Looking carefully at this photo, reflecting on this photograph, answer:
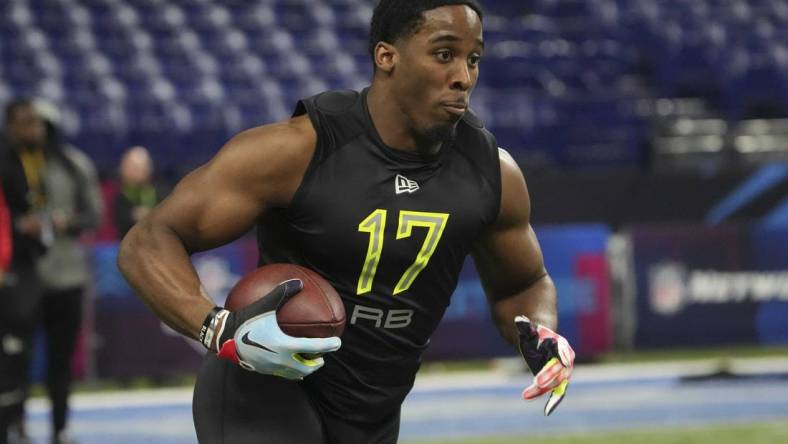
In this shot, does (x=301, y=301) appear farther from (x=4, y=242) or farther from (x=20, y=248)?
(x=20, y=248)

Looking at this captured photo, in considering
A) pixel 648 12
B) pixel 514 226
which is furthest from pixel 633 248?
pixel 514 226

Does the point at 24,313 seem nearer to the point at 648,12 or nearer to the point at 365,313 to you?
the point at 365,313

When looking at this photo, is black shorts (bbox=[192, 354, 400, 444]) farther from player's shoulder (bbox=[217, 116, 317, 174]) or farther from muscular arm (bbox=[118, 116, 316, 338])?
player's shoulder (bbox=[217, 116, 317, 174])

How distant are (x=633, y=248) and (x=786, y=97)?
4292mm

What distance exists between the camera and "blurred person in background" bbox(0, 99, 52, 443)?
22.6 ft

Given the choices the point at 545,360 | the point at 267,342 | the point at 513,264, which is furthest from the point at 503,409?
the point at 267,342

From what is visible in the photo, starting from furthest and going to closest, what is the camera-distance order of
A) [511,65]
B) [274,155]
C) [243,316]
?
[511,65], [274,155], [243,316]

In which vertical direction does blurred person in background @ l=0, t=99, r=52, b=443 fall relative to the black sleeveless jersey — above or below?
below

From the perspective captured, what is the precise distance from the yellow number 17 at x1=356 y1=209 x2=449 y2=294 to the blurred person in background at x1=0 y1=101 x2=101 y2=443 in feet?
14.1

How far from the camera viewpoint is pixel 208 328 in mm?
3277

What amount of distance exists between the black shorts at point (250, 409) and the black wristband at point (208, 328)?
35cm

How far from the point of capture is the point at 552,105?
551 inches

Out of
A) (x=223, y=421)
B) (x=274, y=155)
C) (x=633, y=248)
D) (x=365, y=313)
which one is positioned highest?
(x=274, y=155)

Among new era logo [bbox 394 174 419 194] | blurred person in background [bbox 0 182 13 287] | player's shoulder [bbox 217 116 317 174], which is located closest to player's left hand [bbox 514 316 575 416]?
new era logo [bbox 394 174 419 194]
